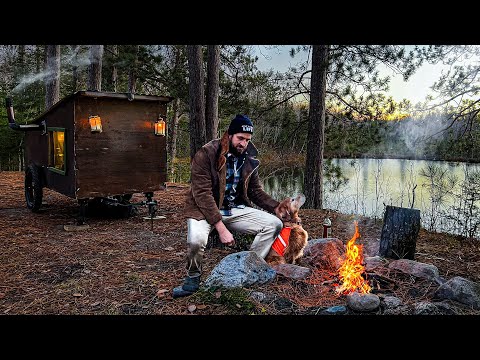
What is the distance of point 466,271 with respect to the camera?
4.58m

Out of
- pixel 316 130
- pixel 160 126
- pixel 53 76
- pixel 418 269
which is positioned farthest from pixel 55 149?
pixel 53 76

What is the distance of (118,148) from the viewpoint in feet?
23.1

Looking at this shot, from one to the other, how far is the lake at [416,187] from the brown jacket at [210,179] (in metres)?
3.94

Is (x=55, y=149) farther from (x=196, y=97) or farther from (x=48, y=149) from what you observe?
(x=196, y=97)

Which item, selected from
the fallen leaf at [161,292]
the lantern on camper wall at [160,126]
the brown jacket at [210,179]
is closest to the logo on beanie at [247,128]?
Result: the brown jacket at [210,179]

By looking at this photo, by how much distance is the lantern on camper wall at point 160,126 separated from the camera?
7.43 metres

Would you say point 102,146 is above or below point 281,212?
above

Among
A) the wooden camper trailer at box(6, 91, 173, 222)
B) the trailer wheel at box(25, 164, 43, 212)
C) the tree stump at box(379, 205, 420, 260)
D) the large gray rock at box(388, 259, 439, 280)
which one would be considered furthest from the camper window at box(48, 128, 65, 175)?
the large gray rock at box(388, 259, 439, 280)

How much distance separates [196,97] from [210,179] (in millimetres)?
3640

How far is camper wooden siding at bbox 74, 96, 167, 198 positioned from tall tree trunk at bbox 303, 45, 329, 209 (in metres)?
3.49

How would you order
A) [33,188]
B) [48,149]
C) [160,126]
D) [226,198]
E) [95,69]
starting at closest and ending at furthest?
[226,198]
[160,126]
[48,149]
[33,188]
[95,69]

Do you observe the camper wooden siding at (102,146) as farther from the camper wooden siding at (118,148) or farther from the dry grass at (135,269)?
the dry grass at (135,269)

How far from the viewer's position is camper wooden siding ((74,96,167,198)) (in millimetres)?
6660
